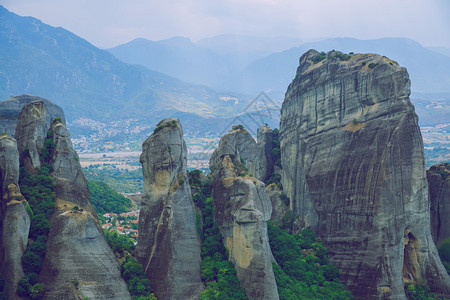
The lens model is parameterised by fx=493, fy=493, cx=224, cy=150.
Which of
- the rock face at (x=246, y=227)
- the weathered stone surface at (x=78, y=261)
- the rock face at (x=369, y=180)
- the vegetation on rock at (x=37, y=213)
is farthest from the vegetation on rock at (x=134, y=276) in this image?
the rock face at (x=369, y=180)

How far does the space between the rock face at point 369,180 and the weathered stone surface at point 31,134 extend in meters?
23.5

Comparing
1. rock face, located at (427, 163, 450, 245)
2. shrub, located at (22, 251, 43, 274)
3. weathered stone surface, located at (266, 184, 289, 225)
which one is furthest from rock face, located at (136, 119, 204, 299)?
rock face, located at (427, 163, 450, 245)

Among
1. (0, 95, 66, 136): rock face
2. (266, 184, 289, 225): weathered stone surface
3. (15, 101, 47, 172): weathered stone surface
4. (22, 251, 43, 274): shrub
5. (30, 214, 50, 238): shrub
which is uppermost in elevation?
(0, 95, 66, 136): rock face

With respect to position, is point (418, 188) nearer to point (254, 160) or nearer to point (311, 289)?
point (311, 289)

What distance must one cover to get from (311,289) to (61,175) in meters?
21.3

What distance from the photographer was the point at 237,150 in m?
45.8

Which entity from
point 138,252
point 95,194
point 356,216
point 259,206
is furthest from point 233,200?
point 95,194

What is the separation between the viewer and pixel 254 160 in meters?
52.0

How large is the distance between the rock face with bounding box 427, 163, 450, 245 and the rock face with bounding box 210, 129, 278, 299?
58.2ft

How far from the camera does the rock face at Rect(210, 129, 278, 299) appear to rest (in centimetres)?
3375

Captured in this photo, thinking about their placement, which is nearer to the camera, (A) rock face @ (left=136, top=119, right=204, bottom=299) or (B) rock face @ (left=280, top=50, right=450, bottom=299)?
(A) rock face @ (left=136, top=119, right=204, bottom=299)

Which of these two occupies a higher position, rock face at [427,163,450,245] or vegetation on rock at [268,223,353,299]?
rock face at [427,163,450,245]

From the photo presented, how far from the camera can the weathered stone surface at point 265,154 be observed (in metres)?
56.4

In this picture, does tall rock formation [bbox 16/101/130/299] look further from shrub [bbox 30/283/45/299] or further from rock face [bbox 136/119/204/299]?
rock face [bbox 136/119/204/299]
